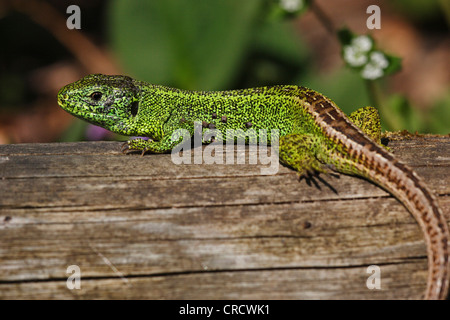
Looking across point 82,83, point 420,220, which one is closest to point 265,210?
point 420,220

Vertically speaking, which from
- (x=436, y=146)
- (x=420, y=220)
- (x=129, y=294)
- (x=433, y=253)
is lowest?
(x=129, y=294)

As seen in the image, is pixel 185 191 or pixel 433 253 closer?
pixel 433 253

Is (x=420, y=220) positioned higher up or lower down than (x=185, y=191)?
lower down

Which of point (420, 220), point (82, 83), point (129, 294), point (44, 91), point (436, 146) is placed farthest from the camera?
point (44, 91)

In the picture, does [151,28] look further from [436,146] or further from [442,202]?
[442,202]

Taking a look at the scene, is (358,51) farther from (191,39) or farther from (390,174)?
(390,174)

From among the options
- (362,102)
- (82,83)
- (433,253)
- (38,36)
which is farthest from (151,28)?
(433,253)

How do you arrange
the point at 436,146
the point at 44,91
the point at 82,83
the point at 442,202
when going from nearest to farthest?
the point at 442,202
the point at 436,146
the point at 82,83
the point at 44,91

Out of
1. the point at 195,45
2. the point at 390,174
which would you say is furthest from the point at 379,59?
the point at 195,45

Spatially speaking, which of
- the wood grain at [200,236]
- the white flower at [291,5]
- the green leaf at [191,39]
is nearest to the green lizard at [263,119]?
the wood grain at [200,236]
